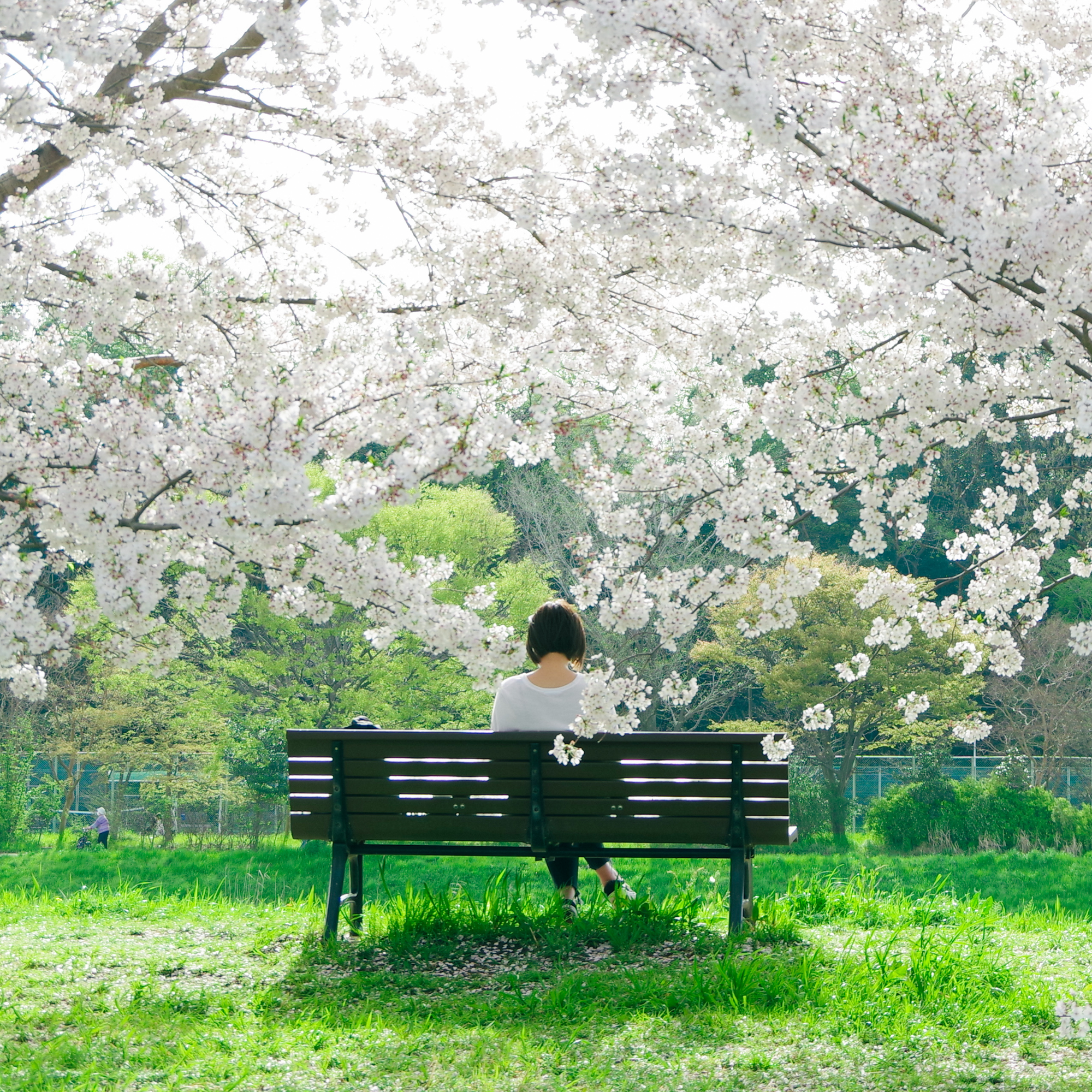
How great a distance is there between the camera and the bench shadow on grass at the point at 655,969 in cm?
357

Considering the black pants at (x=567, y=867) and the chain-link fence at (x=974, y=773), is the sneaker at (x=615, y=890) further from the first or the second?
the chain-link fence at (x=974, y=773)

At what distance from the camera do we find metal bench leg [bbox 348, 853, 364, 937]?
15.9 feet

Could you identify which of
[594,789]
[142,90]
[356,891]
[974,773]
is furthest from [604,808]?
[974,773]

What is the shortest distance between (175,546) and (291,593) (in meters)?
0.43

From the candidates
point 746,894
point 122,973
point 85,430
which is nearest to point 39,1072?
point 122,973

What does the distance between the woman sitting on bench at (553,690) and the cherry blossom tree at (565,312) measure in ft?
2.55

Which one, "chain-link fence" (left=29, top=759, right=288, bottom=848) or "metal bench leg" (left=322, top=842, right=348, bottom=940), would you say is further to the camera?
"chain-link fence" (left=29, top=759, right=288, bottom=848)

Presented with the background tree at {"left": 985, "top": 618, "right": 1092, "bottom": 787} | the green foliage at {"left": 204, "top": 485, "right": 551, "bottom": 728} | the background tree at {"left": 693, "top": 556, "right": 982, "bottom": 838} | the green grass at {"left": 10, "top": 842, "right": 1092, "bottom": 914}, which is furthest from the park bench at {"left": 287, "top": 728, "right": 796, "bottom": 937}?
the background tree at {"left": 985, "top": 618, "right": 1092, "bottom": 787}

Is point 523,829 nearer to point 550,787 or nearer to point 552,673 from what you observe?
point 550,787

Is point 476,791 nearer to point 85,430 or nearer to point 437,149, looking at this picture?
point 85,430

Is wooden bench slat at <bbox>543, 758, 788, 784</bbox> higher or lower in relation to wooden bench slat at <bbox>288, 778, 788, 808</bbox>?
higher

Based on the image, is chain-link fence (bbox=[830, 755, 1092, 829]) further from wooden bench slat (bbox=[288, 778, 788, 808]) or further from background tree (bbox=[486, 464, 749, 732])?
wooden bench slat (bbox=[288, 778, 788, 808])

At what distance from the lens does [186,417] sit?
3.66m

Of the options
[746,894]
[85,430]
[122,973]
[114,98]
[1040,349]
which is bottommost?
[122,973]
